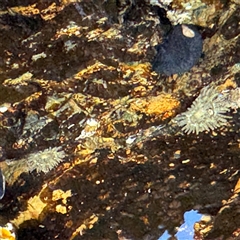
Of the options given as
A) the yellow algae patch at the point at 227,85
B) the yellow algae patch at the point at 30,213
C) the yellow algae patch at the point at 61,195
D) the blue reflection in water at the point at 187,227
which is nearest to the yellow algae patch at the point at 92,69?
the yellow algae patch at the point at 227,85

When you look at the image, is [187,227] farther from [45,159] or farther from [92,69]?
[92,69]

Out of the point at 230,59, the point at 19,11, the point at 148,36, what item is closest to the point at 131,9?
the point at 148,36

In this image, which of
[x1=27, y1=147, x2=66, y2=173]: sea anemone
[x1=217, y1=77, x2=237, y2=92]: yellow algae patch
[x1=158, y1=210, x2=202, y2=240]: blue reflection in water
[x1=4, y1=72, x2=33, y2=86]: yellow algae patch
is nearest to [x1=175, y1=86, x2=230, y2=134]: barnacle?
[x1=217, y1=77, x2=237, y2=92]: yellow algae patch

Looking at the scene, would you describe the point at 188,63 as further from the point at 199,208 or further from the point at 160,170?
the point at 199,208

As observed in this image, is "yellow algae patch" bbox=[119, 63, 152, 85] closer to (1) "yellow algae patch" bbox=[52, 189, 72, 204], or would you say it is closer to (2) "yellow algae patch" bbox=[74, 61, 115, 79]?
(2) "yellow algae patch" bbox=[74, 61, 115, 79]

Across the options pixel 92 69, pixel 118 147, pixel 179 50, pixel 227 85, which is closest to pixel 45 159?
pixel 118 147

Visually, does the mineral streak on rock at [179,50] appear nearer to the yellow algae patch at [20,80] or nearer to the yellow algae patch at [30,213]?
the yellow algae patch at [20,80]
